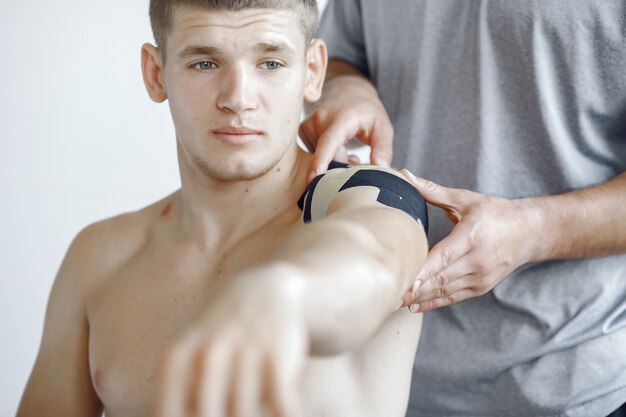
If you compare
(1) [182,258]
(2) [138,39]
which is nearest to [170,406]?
(1) [182,258]

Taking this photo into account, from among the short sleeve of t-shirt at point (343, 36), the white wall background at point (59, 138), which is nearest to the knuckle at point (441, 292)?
the short sleeve of t-shirt at point (343, 36)

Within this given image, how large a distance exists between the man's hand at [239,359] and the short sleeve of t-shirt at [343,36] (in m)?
1.10

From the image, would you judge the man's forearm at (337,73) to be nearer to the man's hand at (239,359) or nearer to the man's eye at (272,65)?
the man's eye at (272,65)

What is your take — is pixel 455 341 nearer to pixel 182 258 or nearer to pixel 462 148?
pixel 462 148

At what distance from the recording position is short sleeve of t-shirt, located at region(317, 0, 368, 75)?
162 cm

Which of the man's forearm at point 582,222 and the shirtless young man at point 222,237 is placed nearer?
the shirtless young man at point 222,237

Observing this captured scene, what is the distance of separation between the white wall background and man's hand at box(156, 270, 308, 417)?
5.49ft

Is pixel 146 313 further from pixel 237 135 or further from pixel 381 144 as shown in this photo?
pixel 381 144

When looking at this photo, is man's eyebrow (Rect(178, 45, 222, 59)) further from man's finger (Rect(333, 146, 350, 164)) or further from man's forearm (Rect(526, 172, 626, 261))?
man's forearm (Rect(526, 172, 626, 261))

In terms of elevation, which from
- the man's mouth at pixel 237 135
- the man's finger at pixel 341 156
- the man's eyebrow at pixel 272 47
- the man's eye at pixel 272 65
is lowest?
the man's finger at pixel 341 156

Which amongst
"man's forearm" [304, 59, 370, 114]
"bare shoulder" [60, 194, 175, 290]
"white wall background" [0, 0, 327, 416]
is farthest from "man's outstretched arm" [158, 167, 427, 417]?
"white wall background" [0, 0, 327, 416]

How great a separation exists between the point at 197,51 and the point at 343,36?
21.5 inches

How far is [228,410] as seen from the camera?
0.57 metres

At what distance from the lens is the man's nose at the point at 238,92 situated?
3.64 ft
